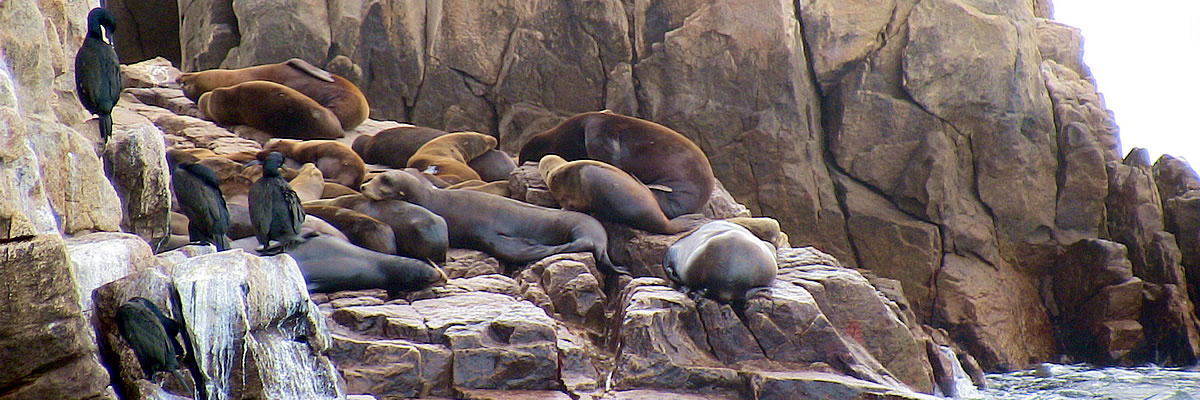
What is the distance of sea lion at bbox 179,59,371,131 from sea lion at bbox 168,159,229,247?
677 centimetres

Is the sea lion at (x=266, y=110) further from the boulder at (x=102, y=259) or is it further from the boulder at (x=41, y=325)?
the boulder at (x=41, y=325)

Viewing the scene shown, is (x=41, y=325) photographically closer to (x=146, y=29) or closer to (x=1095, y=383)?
(x=1095, y=383)

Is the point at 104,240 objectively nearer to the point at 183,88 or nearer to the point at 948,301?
the point at 183,88

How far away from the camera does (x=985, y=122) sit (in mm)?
14453

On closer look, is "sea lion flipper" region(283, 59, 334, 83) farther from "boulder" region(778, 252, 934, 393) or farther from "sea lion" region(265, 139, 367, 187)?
"boulder" region(778, 252, 934, 393)

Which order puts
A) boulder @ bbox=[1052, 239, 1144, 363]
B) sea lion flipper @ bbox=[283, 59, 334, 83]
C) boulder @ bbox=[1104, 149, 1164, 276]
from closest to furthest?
sea lion flipper @ bbox=[283, 59, 334, 83]
boulder @ bbox=[1052, 239, 1144, 363]
boulder @ bbox=[1104, 149, 1164, 276]

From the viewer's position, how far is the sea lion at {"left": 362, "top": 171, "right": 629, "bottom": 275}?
7.66 metres

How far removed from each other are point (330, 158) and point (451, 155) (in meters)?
1.32

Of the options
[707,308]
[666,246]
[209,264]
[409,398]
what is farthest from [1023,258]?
[209,264]

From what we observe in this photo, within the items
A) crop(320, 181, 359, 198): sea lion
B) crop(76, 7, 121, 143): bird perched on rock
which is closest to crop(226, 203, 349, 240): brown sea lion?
crop(320, 181, 359, 198): sea lion

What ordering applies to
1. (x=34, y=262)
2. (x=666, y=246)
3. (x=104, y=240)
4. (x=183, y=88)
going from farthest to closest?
(x=183, y=88) < (x=666, y=246) < (x=104, y=240) < (x=34, y=262)

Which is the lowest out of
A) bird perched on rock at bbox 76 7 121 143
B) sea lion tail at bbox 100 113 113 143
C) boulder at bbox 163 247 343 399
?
boulder at bbox 163 247 343 399

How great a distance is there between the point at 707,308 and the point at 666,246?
179 cm

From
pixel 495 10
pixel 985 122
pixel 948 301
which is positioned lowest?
pixel 948 301
